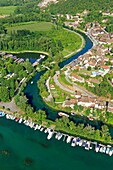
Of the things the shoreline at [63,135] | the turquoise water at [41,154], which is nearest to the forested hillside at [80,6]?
the shoreline at [63,135]

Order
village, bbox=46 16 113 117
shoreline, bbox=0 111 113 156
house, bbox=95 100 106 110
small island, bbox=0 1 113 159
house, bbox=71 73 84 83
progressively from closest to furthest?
1. shoreline, bbox=0 111 113 156
2. small island, bbox=0 1 113 159
3. house, bbox=95 100 106 110
4. village, bbox=46 16 113 117
5. house, bbox=71 73 84 83

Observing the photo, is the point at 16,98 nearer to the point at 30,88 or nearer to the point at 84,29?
the point at 30,88

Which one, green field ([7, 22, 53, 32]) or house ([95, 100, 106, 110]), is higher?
house ([95, 100, 106, 110])

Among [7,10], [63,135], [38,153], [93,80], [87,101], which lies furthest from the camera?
[7,10]

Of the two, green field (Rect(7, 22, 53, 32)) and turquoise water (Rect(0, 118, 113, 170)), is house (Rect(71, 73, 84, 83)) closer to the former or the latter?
turquoise water (Rect(0, 118, 113, 170))

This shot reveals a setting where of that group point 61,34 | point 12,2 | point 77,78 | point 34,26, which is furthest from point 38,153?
point 12,2

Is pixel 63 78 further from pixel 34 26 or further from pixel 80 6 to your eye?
pixel 80 6

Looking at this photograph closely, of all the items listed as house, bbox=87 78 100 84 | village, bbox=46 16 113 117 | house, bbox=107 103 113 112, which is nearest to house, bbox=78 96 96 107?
village, bbox=46 16 113 117
